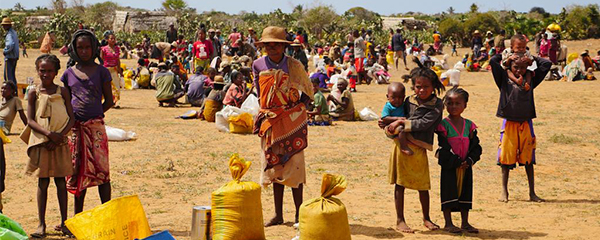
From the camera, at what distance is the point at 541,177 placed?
9.07m

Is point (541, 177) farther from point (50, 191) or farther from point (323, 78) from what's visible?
point (323, 78)

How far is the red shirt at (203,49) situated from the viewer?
18781 millimetres

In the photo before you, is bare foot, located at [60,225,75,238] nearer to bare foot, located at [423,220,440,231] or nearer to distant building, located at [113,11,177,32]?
bare foot, located at [423,220,440,231]

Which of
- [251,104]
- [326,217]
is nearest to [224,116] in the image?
[251,104]

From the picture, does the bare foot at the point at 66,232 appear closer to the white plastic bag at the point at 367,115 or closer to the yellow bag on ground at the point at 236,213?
the yellow bag on ground at the point at 236,213

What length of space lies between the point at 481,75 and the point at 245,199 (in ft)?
64.2

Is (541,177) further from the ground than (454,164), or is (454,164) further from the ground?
(454,164)

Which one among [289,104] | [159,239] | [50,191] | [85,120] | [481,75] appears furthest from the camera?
[481,75]

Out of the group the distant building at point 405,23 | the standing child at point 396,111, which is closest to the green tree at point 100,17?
the distant building at point 405,23

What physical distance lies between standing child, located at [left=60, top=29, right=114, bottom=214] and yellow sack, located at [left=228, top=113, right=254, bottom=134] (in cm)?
636

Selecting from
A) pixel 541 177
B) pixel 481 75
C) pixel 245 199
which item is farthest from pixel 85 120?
pixel 481 75

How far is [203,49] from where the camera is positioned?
1880 centimetres

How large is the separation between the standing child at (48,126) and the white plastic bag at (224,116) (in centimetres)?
664

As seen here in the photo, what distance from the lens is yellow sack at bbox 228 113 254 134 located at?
1230 centimetres
